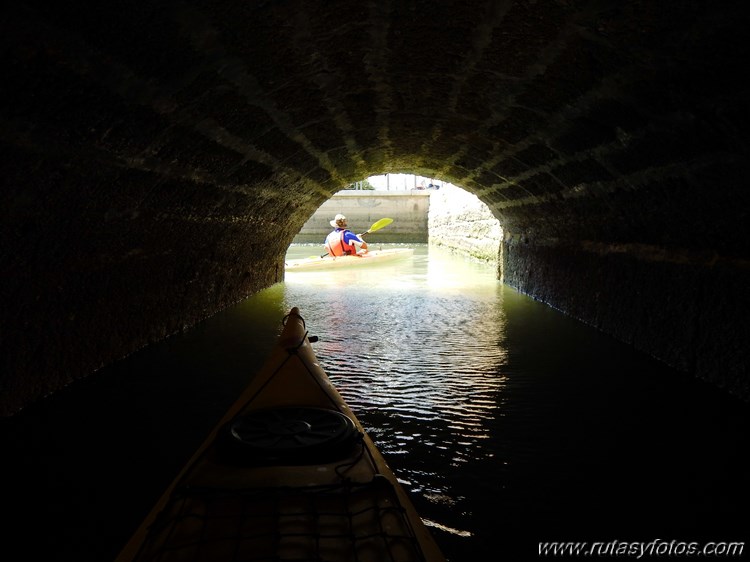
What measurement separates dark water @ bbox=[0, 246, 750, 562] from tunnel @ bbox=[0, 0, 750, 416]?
337 millimetres

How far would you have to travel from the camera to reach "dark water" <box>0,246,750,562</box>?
79.1 inches

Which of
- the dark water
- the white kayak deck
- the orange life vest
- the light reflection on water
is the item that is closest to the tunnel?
the dark water

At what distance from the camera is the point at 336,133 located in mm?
4762

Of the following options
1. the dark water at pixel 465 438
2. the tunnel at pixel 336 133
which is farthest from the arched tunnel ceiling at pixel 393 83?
the dark water at pixel 465 438

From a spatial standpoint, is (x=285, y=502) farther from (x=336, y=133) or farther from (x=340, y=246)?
(x=340, y=246)

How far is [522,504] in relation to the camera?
2139 mm

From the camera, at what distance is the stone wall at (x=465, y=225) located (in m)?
10.8

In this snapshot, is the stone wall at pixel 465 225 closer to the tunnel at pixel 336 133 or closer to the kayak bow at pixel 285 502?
the tunnel at pixel 336 133

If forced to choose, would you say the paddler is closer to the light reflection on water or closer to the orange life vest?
the orange life vest

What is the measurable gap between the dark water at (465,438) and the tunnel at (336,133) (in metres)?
0.34

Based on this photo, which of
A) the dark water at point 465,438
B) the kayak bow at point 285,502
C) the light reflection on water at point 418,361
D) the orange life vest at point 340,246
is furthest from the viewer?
the orange life vest at point 340,246

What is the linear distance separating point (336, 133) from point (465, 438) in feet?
9.62

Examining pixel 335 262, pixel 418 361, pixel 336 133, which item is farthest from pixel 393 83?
pixel 335 262

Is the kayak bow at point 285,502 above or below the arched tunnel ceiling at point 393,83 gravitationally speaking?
below
